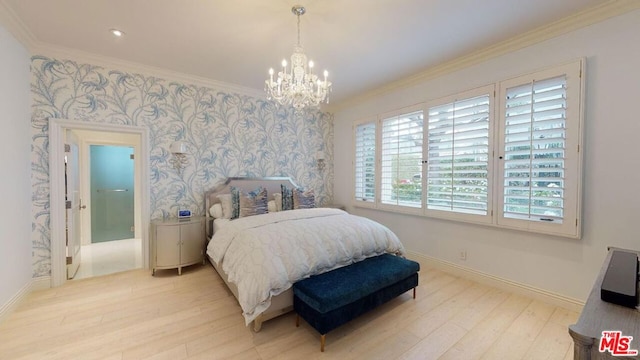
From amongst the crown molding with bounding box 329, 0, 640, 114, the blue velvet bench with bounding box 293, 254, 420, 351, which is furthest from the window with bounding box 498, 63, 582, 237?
the blue velvet bench with bounding box 293, 254, 420, 351

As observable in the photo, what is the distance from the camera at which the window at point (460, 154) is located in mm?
2885

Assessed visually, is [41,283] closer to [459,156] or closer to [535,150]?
[459,156]

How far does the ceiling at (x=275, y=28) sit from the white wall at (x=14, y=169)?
37 cm

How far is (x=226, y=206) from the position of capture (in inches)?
140

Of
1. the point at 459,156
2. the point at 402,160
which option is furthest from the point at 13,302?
the point at 459,156

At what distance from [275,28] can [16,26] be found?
2455 millimetres

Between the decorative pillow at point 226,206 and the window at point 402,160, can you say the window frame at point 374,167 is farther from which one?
the decorative pillow at point 226,206

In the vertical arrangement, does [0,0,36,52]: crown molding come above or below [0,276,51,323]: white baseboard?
above

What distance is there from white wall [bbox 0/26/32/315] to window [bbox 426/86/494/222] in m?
4.57

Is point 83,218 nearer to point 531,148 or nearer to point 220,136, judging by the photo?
point 220,136

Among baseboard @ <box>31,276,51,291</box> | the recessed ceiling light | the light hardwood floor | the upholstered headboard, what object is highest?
the recessed ceiling light

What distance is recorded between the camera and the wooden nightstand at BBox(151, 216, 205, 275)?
314 centimetres

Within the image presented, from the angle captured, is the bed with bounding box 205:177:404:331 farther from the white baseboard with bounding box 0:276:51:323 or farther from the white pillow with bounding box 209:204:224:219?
the white baseboard with bounding box 0:276:51:323

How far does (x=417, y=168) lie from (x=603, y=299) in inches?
103
